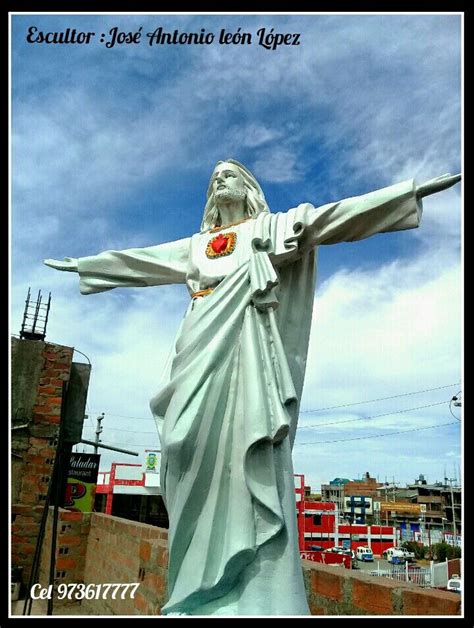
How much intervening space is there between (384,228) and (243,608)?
1938 mm

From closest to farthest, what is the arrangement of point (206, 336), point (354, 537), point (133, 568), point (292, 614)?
1. point (292, 614)
2. point (206, 336)
3. point (133, 568)
4. point (354, 537)

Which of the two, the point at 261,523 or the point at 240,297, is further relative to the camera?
the point at 240,297

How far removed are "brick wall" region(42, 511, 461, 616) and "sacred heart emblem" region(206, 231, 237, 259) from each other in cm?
203

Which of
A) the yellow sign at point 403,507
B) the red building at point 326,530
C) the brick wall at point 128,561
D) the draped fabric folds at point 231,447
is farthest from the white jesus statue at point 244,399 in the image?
the yellow sign at point 403,507

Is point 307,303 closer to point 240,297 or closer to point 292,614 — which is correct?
point 240,297

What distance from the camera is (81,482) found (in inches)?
444

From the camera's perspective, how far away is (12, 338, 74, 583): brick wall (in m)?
9.30

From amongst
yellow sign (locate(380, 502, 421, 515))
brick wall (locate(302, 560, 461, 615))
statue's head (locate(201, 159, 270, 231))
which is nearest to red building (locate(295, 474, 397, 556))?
yellow sign (locate(380, 502, 421, 515))

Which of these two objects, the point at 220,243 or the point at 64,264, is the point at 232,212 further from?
the point at 64,264

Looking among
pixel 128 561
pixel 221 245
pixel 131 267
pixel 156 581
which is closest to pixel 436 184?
pixel 221 245

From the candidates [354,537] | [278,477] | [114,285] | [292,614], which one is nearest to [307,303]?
[278,477]

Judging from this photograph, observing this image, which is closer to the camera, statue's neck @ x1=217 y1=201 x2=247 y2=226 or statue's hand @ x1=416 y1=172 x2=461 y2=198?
statue's hand @ x1=416 y1=172 x2=461 y2=198

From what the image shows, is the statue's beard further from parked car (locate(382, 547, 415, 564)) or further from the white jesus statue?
parked car (locate(382, 547, 415, 564))

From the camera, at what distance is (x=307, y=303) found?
3.18 m
